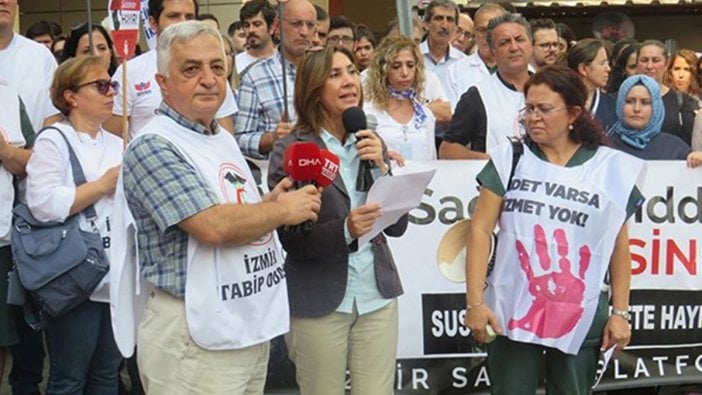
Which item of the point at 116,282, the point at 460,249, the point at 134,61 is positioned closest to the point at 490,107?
the point at 460,249

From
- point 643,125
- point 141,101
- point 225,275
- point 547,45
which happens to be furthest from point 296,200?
point 547,45

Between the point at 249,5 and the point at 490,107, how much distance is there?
3302mm

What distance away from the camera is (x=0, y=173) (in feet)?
19.0

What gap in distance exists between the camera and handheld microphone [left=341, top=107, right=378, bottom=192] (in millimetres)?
4484

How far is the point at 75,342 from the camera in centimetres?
543

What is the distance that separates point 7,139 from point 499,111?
271cm

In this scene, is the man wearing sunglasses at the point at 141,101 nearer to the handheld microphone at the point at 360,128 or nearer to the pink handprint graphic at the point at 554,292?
the handheld microphone at the point at 360,128

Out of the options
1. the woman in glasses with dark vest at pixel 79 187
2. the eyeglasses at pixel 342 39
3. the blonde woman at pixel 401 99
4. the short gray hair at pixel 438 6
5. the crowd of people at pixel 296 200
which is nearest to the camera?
the crowd of people at pixel 296 200

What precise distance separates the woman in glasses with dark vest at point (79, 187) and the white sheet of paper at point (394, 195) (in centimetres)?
149

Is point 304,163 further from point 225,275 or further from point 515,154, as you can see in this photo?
point 515,154

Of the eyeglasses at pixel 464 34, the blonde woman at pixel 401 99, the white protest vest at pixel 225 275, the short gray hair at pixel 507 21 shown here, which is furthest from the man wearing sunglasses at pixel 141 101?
the eyeglasses at pixel 464 34

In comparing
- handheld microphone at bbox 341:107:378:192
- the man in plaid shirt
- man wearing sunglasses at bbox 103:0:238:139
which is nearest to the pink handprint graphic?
handheld microphone at bbox 341:107:378:192

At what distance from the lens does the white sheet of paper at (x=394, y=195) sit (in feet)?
14.4

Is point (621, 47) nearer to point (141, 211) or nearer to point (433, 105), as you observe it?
point (433, 105)
